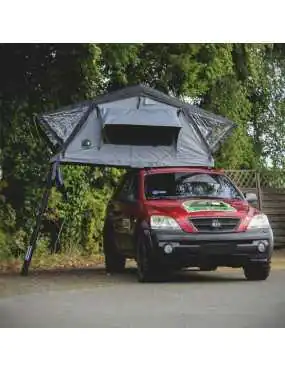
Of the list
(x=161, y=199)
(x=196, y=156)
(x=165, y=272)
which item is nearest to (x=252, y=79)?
(x=196, y=156)

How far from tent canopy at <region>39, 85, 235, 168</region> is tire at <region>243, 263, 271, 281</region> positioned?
1.24 metres

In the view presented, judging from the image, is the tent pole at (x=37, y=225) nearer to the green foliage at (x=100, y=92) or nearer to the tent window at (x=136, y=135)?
the green foliage at (x=100, y=92)

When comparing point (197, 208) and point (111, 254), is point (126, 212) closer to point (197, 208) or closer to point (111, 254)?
point (111, 254)

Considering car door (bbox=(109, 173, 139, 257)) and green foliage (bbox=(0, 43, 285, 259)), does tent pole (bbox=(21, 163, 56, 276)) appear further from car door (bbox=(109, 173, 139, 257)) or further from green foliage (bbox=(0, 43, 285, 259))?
car door (bbox=(109, 173, 139, 257))

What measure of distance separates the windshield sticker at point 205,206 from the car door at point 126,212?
1.99 ft

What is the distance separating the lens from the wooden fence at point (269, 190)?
34.1 ft

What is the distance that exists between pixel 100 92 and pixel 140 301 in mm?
3209

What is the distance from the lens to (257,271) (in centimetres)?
898

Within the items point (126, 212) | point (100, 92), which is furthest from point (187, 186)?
point (100, 92)

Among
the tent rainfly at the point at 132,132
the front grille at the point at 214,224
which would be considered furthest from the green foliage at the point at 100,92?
the front grille at the point at 214,224

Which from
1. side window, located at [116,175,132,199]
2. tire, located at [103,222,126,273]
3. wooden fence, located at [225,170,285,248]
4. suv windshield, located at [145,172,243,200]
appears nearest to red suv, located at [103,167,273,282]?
suv windshield, located at [145,172,243,200]

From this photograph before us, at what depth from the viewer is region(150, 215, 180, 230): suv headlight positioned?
28.2 feet

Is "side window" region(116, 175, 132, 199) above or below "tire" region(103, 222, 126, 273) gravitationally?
above
